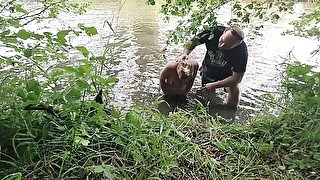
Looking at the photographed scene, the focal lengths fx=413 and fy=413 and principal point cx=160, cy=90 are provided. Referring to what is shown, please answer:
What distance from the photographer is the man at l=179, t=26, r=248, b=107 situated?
4.68m

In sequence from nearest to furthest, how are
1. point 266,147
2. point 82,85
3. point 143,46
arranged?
1. point 82,85
2. point 266,147
3. point 143,46

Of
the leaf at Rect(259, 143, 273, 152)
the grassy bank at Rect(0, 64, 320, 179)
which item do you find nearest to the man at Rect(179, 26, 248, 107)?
the grassy bank at Rect(0, 64, 320, 179)

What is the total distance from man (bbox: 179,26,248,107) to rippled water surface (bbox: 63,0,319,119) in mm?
230

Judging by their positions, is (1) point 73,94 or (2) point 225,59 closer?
(1) point 73,94

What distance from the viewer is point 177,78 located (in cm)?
494

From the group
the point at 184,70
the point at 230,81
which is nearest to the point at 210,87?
the point at 230,81

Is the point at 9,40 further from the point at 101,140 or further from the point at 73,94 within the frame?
the point at 101,140

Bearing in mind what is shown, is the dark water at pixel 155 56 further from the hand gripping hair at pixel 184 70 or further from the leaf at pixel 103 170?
the leaf at pixel 103 170

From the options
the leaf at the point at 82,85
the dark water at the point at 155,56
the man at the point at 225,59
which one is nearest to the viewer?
the leaf at the point at 82,85

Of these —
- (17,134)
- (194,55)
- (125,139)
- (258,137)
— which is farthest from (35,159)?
(194,55)

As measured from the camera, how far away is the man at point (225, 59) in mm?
4680

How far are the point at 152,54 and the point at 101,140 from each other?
181 inches

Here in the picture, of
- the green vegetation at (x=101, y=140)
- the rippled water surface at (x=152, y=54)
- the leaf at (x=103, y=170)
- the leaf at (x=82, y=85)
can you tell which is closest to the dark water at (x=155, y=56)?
the rippled water surface at (x=152, y=54)

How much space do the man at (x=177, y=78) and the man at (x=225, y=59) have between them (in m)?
0.13
